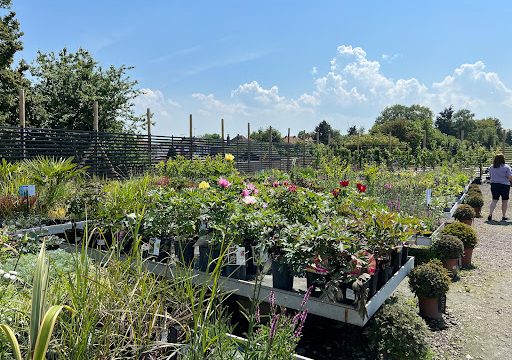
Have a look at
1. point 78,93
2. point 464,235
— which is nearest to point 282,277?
point 464,235

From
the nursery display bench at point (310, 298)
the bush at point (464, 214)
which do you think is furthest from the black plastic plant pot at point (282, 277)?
the bush at point (464, 214)

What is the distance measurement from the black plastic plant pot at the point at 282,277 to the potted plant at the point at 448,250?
2.53 meters

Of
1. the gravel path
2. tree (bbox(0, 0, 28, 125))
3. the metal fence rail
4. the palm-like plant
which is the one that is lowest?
the gravel path

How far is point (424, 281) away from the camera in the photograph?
3455mm

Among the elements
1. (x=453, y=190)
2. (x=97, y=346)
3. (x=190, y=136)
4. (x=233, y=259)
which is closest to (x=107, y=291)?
(x=97, y=346)

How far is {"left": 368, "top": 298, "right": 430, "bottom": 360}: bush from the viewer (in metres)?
2.52

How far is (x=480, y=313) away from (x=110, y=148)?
30.6 feet

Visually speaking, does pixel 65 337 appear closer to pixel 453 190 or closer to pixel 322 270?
pixel 322 270

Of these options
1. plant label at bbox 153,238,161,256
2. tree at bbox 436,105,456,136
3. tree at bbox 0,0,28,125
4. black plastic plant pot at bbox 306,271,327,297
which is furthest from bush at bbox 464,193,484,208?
tree at bbox 436,105,456,136

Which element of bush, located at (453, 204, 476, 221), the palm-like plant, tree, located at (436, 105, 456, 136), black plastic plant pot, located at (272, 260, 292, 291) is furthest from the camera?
tree, located at (436, 105, 456, 136)

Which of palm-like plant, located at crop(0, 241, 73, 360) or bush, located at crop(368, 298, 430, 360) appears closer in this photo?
palm-like plant, located at crop(0, 241, 73, 360)

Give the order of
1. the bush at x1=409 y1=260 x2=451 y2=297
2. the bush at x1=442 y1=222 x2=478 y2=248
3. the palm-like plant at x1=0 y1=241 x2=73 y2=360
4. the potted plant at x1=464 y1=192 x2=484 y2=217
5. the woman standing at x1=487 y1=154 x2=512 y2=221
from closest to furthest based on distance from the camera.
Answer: the palm-like plant at x1=0 y1=241 x2=73 y2=360
the bush at x1=409 y1=260 x2=451 y2=297
the bush at x1=442 y1=222 x2=478 y2=248
the woman standing at x1=487 y1=154 x2=512 y2=221
the potted plant at x1=464 y1=192 x2=484 y2=217

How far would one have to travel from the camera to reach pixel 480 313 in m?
3.70

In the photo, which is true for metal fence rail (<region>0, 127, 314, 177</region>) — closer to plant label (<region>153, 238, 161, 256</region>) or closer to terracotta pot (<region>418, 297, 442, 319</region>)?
plant label (<region>153, 238, 161, 256</region>)
